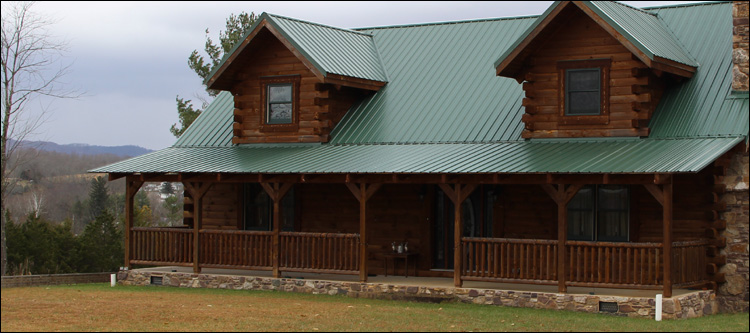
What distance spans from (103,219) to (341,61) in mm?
15905

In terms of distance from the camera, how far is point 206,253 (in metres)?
22.7

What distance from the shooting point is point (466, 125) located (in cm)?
2220

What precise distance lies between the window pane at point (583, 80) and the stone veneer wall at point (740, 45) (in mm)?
2675

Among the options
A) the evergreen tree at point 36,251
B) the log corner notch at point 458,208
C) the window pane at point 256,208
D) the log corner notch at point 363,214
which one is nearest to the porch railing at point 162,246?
the window pane at point 256,208

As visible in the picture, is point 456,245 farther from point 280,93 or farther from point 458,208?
point 280,93

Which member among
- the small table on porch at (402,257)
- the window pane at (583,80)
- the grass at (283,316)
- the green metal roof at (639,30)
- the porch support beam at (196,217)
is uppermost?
the green metal roof at (639,30)

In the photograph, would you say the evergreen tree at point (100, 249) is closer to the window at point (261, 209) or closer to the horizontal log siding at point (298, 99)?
the window at point (261, 209)

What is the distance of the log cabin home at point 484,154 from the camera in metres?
18.8

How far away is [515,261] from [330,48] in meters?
7.81

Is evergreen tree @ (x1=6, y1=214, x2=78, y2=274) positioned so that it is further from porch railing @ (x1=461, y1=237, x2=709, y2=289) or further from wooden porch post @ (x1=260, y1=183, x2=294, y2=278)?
porch railing @ (x1=461, y1=237, x2=709, y2=289)

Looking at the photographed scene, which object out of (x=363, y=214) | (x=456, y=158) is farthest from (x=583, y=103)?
(x=363, y=214)

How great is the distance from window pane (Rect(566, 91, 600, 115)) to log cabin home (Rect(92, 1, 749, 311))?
0.03 metres

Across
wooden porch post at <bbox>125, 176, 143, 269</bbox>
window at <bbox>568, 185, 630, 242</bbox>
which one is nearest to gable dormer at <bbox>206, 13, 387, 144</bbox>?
wooden porch post at <bbox>125, 176, 143, 269</bbox>

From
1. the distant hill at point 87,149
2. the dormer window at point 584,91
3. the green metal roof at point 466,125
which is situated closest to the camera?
the green metal roof at point 466,125
